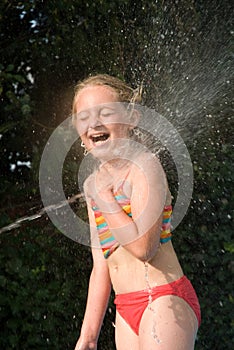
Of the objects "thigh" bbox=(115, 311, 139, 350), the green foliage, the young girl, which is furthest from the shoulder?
the green foliage

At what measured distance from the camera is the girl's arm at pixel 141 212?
2.48 meters

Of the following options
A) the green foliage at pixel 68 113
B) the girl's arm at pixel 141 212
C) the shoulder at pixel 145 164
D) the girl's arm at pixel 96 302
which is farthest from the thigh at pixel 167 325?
the green foliage at pixel 68 113

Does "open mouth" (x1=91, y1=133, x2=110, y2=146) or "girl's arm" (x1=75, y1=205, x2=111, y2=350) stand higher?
"open mouth" (x1=91, y1=133, x2=110, y2=146)

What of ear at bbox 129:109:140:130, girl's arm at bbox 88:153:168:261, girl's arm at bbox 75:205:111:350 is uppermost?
ear at bbox 129:109:140:130

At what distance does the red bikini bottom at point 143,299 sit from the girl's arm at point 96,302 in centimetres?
19

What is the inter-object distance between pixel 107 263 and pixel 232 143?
211cm

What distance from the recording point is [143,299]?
258 centimetres

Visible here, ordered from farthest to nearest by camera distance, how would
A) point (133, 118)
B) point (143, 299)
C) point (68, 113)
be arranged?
point (68, 113) → point (133, 118) → point (143, 299)

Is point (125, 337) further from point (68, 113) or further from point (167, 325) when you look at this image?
point (68, 113)

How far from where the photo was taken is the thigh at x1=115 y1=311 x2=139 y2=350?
8.60ft

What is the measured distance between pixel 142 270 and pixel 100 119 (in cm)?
53

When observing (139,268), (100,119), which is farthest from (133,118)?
(139,268)

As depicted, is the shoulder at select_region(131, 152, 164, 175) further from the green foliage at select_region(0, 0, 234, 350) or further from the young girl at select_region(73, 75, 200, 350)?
the green foliage at select_region(0, 0, 234, 350)

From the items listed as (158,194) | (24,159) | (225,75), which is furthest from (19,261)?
(158,194)
